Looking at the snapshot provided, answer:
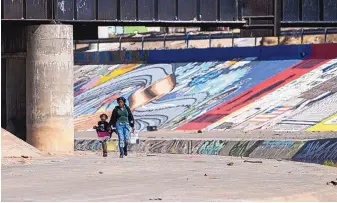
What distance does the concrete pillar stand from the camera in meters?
36.7

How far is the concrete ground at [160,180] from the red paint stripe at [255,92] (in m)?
17.7

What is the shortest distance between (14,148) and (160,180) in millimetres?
9459

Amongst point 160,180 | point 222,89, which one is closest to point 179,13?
point 222,89

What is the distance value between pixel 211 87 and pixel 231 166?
2519cm

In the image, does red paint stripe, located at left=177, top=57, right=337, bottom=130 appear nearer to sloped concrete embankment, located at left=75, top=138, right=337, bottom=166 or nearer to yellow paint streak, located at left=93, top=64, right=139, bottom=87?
sloped concrete embankment, located at left=75, top=138, right=337, bottom=166

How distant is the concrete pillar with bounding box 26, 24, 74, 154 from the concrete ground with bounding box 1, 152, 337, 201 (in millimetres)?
3890

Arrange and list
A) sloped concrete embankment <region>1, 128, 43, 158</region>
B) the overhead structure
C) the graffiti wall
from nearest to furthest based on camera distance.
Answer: sloped concrete embankment <region>1, 128, 43, 158</region> → the overhead structure → the graffiti wall

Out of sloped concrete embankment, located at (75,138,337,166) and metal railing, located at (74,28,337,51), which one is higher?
metal railing, located at (74,28,337,51)

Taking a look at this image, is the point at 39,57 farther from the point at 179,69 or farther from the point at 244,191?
the point at 179,69

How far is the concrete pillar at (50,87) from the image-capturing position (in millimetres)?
36719

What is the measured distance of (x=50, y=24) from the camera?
123 ft

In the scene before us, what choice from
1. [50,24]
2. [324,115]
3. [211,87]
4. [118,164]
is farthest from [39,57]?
[211,87]

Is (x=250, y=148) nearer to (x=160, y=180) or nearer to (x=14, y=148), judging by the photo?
(x=14, y=148)

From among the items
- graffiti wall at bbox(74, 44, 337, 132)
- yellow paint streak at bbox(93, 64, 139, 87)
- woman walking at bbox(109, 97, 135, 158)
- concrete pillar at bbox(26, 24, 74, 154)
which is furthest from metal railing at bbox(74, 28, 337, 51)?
woman walking at bbox(109, 97, 135, 158)
